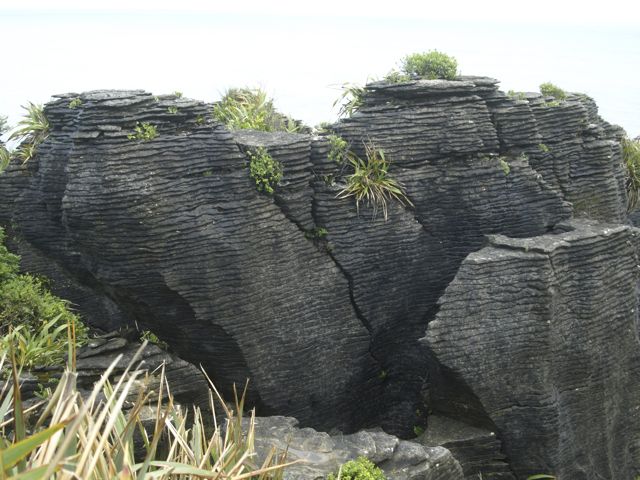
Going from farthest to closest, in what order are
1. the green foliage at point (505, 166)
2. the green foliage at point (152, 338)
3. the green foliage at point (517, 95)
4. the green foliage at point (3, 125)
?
the green foliage at point (3, 125), the green foliage at point (517, 95), the green foliage at point (505, 166), the green foliage at point (152, 338)

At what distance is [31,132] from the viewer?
10352 mm

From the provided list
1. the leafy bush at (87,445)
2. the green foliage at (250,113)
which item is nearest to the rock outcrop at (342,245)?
the green foliage at (250,113)

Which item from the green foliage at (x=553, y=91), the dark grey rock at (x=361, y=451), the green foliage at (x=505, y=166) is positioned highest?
the green foliage at (x=553, y=91)

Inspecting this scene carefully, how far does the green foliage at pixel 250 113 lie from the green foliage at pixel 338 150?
1241 millimetres

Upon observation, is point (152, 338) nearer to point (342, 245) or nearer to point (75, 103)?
point (342, 245)

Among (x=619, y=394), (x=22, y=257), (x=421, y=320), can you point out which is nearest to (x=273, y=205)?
(x=421, y=320)

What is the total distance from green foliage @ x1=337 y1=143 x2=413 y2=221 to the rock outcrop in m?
0.15

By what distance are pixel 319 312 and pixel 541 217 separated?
345 centimetres

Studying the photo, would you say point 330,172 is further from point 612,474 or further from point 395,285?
point 612,474

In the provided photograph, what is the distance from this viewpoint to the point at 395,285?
10273 mm

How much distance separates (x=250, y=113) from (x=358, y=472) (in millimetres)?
5939

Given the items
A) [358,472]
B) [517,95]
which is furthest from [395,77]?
[358,472]

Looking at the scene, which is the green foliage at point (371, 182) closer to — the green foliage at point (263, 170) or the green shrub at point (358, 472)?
the green foliage at point (263, 170)

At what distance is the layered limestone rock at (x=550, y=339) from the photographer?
916 cm
